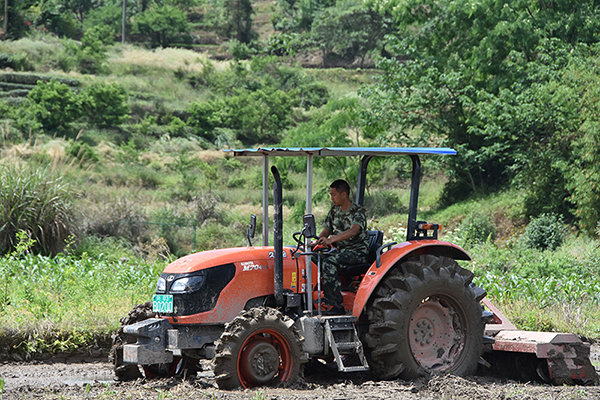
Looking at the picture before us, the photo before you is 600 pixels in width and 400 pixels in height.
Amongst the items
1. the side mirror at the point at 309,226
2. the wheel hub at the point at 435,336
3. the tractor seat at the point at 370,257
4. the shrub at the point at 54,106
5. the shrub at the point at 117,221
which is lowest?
the shrub at the point at 117,221

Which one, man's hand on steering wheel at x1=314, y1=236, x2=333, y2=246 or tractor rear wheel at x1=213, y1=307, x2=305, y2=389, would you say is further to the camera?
man's hand on steering wheel at x1=314, y1=236, x2=333, y2=246

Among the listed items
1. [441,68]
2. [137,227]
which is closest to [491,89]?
[441,68]

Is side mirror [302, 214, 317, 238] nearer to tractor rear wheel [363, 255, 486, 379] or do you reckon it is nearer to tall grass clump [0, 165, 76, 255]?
tractor rear wheel [363, 255, 486, 379]

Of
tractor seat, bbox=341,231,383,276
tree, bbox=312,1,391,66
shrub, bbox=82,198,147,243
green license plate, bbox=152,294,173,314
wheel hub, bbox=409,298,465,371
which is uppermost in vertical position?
tree, bbox=312,1,391,66

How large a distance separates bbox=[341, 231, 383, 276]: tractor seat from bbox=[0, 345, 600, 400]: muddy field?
1.08m

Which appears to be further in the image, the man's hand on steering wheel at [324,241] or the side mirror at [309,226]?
the man's hand on steering wheel at [324,241]

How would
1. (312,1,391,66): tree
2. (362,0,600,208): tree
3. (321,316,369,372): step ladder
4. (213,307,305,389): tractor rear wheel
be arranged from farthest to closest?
(312,1,391,66): tree < (362,0,600,208): tree < (321,316,369,372): step ladder < (213,307,305,389): tractor rear wheel

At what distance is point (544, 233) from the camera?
20922 millimetres

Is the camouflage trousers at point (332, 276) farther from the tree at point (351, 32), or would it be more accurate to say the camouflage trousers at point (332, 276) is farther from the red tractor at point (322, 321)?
the tree at point (351, 32)

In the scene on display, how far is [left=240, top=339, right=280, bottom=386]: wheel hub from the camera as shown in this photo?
6.45 m

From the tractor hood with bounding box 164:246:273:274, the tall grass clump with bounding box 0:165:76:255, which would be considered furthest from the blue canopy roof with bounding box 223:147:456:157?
the tall grass clump with bounding box 0:165:76:255

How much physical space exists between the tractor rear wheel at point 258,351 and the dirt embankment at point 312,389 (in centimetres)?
15

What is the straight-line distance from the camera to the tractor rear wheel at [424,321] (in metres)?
7.06

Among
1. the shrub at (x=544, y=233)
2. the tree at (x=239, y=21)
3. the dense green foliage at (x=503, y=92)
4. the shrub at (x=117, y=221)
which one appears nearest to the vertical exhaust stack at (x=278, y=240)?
the shrub at (x=117, y=221)
